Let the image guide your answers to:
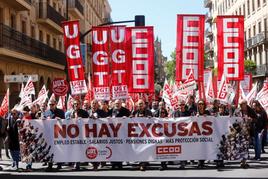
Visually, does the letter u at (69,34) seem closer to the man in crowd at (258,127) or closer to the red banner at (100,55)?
the red banner at (100,55)

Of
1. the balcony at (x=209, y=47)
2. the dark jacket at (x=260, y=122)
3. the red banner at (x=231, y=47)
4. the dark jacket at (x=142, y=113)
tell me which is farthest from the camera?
the balcony at (x=209, y=47)

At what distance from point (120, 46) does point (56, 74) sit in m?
22.7

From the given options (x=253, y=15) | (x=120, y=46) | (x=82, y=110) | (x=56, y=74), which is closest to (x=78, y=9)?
(x=56, y=74)

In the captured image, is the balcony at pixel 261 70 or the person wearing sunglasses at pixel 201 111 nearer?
the person wearing sunglasses at pixel 201 111

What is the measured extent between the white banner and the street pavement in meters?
0.32

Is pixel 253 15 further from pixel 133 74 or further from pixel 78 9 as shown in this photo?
pixel 133 74

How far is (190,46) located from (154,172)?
4.93m

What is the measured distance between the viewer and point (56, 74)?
38938 mm

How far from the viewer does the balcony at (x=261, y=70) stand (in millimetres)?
48506

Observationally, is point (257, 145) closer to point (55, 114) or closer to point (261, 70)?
point (55, 114)

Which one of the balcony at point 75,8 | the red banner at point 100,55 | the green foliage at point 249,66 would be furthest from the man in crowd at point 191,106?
the green foliage at point 249,66

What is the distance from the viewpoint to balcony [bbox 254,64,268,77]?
48.5 metres

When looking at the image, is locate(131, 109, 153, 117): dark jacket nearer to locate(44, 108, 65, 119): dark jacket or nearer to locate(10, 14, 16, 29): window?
locate(44, 108, 65, 119): dark jacket

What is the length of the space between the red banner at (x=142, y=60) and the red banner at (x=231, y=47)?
2.06m
